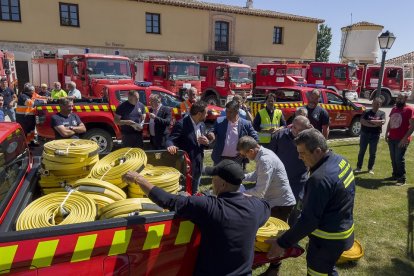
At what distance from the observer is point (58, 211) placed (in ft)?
8.04

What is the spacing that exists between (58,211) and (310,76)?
19.6 metres

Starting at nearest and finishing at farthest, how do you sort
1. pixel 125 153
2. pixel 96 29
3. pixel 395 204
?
pixel 125 153
pixel 395 204
pixel 96 29

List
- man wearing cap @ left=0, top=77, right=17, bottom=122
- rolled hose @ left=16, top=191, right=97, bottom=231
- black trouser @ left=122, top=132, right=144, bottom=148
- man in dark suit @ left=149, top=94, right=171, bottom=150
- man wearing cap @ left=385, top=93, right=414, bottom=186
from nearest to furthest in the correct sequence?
rolled hose @ left=16, top=191, right=97, bottom=231, man in dark suit @ left=149, top=94, right=171, bottom=150, black trouser @ left=122, top=132, right=144, bottom=148, man wearing cap @ left=385, top=93, right=414, bottom=186, man wearing cap @ left=0, top=77, right=17, bottom=122

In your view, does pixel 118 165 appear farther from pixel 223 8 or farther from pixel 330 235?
pixel 223 8

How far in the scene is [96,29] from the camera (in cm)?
2216

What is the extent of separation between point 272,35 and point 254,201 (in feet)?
95.0

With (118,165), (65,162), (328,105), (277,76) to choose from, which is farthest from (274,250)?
(277,76)

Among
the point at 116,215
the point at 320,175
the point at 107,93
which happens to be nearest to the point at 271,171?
the point at 320,175

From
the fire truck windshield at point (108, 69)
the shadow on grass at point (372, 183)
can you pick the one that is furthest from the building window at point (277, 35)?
the shadow on grass at point (372, 183)

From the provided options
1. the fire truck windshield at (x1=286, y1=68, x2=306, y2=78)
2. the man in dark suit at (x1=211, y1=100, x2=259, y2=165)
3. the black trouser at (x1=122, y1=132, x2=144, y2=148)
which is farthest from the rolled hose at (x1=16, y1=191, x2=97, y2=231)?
the fire truck windshield at (x1=286, y1=68, x2=306, y2=78)

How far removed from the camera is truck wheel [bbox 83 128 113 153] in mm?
7834

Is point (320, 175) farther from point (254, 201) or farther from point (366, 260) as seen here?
point (366, 260)

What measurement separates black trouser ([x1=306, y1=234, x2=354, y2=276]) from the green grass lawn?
1.18 metres

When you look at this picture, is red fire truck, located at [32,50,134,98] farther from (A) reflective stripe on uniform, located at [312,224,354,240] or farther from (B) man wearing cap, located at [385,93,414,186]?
(A) reflective stripe on uniform, located at [312,224,354,240]
